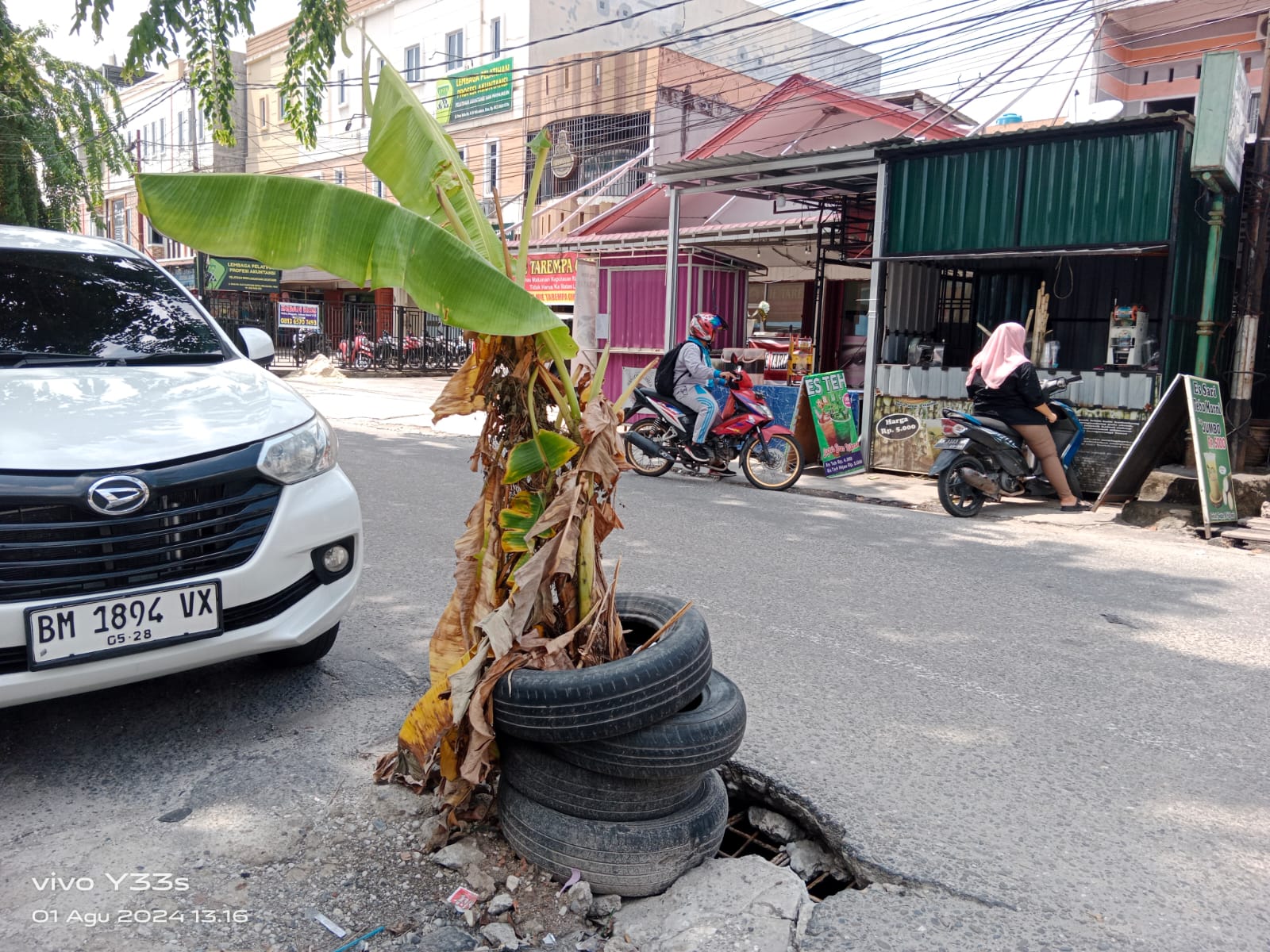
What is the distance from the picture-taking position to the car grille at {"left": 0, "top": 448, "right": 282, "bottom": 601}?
2672 millimetres

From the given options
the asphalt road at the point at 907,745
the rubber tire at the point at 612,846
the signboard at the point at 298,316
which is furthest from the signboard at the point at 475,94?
the rubber tire at the point at 612,846

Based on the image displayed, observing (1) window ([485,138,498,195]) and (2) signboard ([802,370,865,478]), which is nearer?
(2) signboard ([802,370,865,478])

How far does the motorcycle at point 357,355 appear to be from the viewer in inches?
997

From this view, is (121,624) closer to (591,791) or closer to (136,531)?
(136,531)

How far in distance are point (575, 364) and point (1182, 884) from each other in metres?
2.23

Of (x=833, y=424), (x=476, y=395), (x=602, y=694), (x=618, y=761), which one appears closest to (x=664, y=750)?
(x=618, y=761)

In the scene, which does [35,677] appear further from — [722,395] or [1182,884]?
[722,395]

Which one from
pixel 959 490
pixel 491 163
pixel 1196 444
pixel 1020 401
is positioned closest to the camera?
pixel 1196 444

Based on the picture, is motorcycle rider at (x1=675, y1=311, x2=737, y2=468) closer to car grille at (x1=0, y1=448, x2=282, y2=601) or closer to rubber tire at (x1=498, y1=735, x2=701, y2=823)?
car grille at (x1=0, y1=448, x2=282, y2=601)

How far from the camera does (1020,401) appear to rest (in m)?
8.57

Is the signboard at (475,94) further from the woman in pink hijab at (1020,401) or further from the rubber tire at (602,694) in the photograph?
the rubber tire at (602,694)

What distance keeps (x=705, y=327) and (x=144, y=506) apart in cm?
719

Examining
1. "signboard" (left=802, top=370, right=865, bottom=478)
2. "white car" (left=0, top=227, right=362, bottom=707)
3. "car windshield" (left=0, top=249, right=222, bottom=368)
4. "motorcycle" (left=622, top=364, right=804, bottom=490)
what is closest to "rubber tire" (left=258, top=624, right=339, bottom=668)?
"white car" (left=0, top=227, right=362, bottom=707)

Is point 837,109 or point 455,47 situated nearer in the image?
point 837,109
